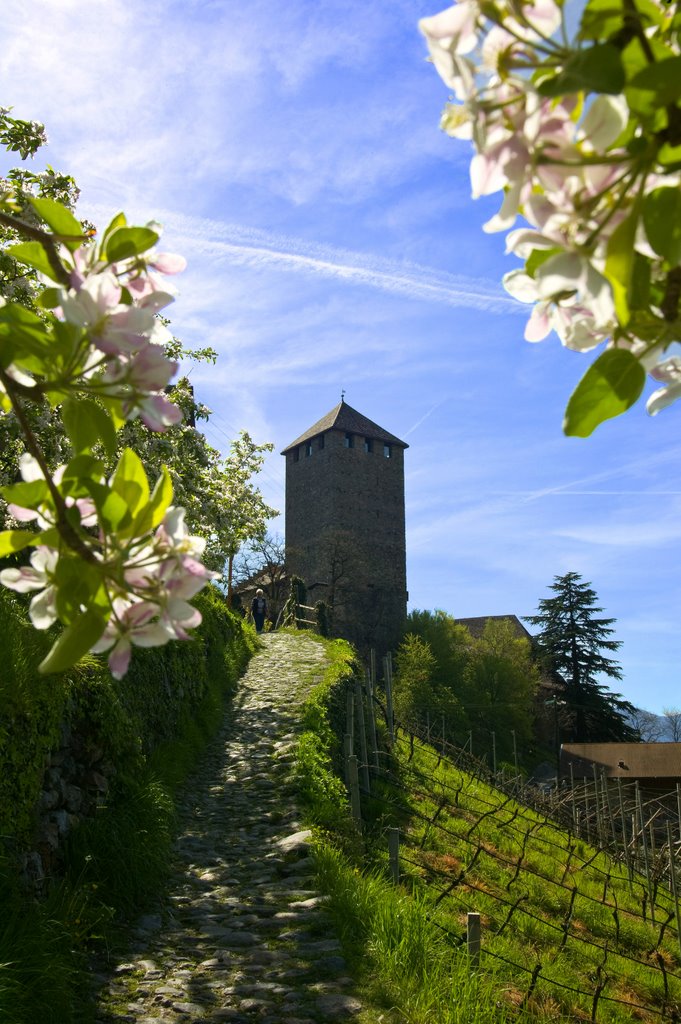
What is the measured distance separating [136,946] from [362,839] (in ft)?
9.01

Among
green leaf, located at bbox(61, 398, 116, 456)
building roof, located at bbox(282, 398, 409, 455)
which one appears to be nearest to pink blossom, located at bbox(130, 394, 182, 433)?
green leaf, located at bbox(61, 398, 116, 456)

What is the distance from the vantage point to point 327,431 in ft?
144

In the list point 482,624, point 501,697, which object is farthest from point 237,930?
point 482,624

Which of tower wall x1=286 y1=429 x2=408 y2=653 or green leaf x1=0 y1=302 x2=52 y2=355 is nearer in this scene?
green leaf x1=0 y1=302 x2=52 y2=355

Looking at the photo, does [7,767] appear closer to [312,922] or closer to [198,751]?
[312,922]

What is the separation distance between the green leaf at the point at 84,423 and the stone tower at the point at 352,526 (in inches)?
1564

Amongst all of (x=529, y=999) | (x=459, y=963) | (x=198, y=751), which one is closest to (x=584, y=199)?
(x=459, y=963)

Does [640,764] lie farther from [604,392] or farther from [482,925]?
[604,392]

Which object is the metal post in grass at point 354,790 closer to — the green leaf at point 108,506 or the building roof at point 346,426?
the green leaf at point 108,506

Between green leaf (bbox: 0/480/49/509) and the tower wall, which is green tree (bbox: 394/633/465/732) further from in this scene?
green leaf (bbox: 0/480/49/509)

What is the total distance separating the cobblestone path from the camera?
12.9ft

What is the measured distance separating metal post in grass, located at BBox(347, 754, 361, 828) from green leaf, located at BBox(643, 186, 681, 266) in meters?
7.20

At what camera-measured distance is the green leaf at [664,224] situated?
2.17 feet

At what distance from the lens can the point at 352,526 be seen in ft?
140
